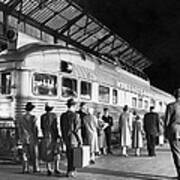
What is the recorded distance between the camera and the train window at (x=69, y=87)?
14.3 metres

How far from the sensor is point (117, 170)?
11.6 m

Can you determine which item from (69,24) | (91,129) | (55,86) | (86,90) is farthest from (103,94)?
(69,24)

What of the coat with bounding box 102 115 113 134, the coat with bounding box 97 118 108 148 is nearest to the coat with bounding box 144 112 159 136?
the coat with bounding box 102 115 113 134

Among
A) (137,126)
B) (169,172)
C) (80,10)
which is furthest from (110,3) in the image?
(169,172)

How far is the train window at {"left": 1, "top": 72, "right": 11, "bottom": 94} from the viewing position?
529 inches

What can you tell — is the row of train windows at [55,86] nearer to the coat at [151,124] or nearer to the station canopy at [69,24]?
the coat at [151,124]

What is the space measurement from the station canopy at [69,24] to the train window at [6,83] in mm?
10193

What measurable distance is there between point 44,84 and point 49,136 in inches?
142

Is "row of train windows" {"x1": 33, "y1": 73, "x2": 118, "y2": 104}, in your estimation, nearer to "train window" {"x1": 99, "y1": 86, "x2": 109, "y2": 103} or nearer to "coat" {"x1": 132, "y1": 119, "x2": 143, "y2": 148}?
"train window" {"x1": 99, "y1": 86, "x2": 109, "y2": 103}

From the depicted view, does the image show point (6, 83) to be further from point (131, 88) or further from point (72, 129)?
point (131, 88)

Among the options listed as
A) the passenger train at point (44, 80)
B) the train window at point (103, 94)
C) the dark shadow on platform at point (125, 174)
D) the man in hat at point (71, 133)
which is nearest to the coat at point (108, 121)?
the passenger train at point (44, 80)

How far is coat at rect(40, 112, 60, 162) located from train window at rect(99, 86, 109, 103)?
6.64 metres

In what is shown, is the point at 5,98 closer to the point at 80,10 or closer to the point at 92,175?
the point at 92,175

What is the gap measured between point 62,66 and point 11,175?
492cm
